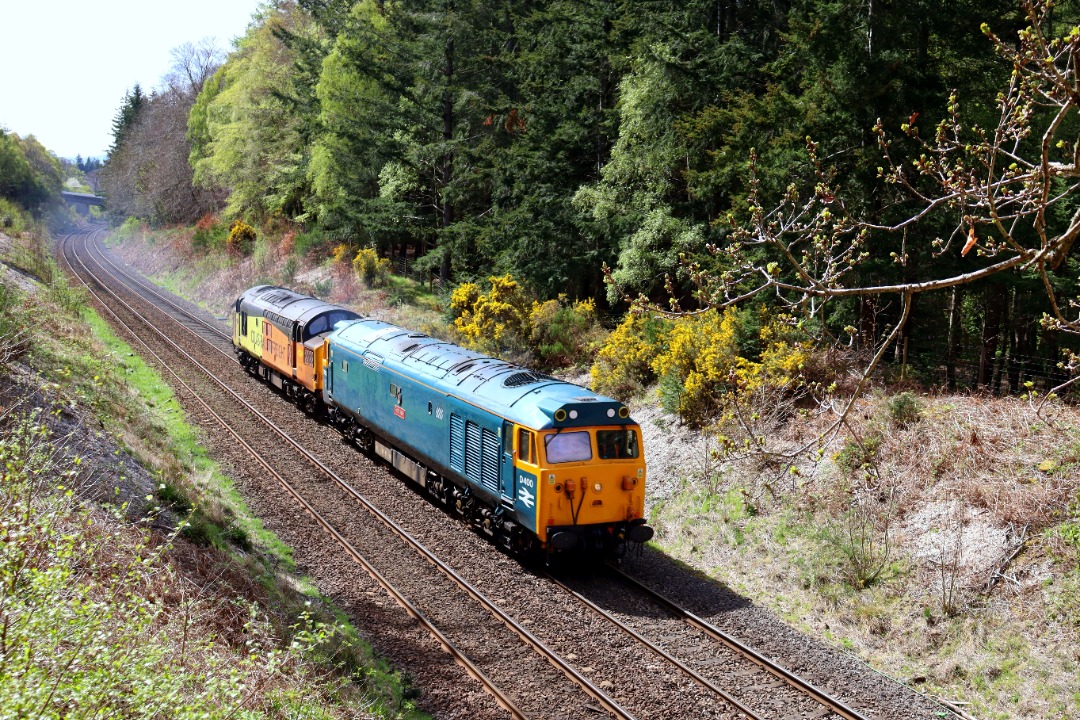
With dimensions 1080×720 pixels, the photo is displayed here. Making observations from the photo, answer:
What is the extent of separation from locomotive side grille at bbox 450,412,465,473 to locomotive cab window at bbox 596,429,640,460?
2855mm

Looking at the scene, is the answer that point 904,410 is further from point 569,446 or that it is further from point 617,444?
point 569,446

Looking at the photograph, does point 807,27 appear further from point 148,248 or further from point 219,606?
point 148,248

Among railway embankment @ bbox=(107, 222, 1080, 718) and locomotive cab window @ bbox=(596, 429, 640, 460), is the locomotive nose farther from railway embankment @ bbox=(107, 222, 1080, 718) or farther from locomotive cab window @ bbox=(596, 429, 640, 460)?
railway embankment @ bbox=(107, 222, 1080, 718)

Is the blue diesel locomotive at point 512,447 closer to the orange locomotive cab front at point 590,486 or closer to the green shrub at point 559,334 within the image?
the orange locomotive cab front at point 590,486

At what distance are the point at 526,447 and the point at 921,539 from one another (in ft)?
20.5

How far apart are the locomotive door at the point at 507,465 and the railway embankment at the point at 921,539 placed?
333 centimetres

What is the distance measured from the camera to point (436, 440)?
16.3m

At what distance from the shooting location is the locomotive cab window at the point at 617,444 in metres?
13.8

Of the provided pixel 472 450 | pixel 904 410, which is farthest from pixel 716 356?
pixel 472 450

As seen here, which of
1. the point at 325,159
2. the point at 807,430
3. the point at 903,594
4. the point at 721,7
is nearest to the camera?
the point at 903,594

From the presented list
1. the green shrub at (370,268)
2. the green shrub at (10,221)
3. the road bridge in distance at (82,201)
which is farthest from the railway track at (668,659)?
the road bridge in distance at (82,201)

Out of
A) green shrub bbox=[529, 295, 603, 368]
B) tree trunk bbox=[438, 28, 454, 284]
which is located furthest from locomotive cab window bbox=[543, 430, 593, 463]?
tree trunk bbox=[438, 28, 454, 284]

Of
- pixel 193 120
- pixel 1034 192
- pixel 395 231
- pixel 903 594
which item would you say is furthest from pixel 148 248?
pixel 1034 192

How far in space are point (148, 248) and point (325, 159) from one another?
105ft
